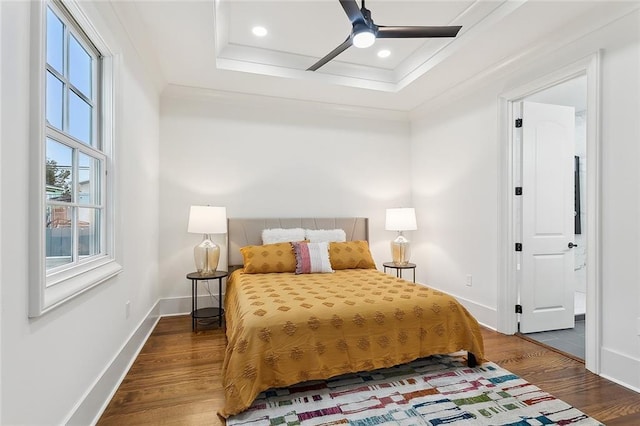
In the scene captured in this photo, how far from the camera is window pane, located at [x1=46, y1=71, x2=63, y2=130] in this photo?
1592 mm

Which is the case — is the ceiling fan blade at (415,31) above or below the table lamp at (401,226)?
above

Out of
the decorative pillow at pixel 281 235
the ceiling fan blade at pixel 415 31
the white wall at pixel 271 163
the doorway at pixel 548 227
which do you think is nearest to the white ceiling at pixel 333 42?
the white wall at pixel 271 163

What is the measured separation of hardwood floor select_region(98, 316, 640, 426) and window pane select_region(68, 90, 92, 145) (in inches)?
65.4

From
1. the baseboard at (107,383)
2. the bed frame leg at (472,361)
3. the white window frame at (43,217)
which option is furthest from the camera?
the bed frame leg at (472,361)

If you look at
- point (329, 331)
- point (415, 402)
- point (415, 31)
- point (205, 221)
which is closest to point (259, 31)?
point (415, 31)

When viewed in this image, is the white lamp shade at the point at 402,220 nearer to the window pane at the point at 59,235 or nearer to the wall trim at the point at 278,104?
the wall trim at the point at 278,104

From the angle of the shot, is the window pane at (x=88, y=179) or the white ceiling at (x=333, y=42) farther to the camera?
the white ceiling at (x=333, y=42)

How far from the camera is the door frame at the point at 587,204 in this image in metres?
2.46

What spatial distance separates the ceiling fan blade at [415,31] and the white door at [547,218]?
5.06 feet

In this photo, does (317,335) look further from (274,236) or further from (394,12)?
(394,12)

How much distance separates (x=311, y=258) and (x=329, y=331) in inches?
55.3

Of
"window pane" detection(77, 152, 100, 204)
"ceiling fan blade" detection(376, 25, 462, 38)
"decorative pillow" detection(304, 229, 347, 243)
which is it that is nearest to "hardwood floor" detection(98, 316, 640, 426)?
"window pane" detection(77, 152, 100, 204)

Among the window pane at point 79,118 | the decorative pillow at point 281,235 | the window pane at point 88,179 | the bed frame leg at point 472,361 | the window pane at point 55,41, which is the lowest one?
the bed frame leg at point 472,361

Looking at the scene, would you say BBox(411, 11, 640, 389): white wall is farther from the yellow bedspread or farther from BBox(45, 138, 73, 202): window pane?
BBox(45, 138, 73, 202): window pane
